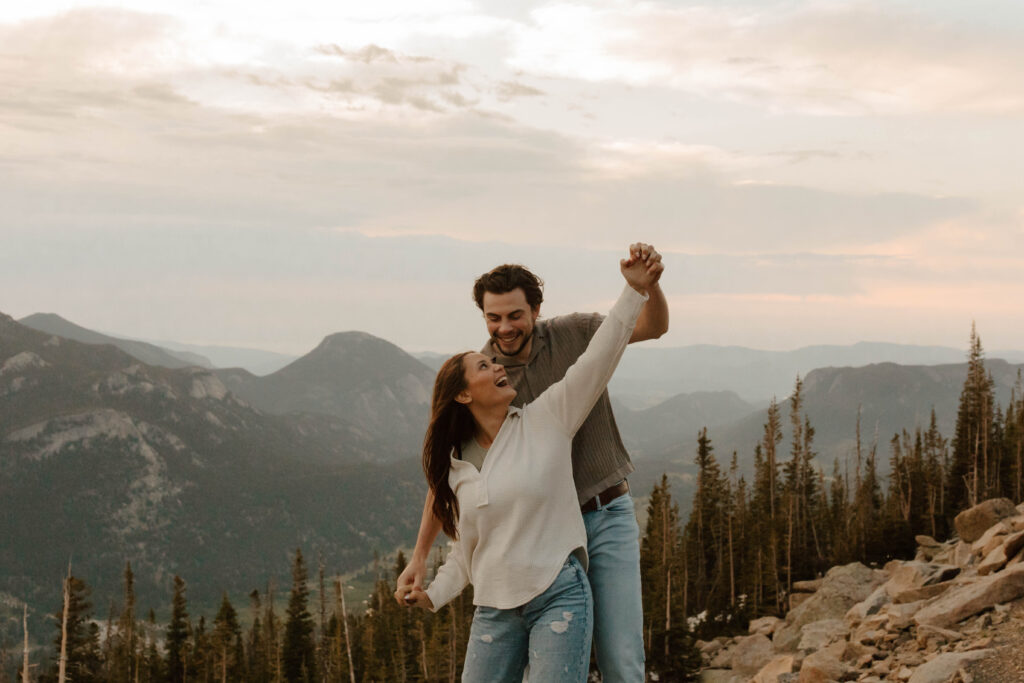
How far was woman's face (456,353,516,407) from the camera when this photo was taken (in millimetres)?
4969

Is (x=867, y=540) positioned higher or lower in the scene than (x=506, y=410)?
lower

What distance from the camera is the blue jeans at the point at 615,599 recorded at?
5.09 metres

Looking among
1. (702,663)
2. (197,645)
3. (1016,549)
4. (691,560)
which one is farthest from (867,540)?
(197,645)

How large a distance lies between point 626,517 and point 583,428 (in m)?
0.58

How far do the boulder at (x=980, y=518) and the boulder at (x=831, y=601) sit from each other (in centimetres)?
543

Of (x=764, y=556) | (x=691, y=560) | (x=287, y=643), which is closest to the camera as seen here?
(x=764, y=556)

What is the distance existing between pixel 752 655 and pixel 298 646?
4444cm

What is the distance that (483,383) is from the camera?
497 cm

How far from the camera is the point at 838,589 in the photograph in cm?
3762

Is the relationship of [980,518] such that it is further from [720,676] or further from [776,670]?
[776,670]

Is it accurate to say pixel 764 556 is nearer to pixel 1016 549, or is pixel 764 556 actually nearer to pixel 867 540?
pixel 867 540

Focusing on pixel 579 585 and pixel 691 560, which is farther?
pixel 691 560

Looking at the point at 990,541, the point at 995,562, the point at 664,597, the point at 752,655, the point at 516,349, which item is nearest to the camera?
the point at 516,349

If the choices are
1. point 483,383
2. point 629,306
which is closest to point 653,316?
point 629,306
